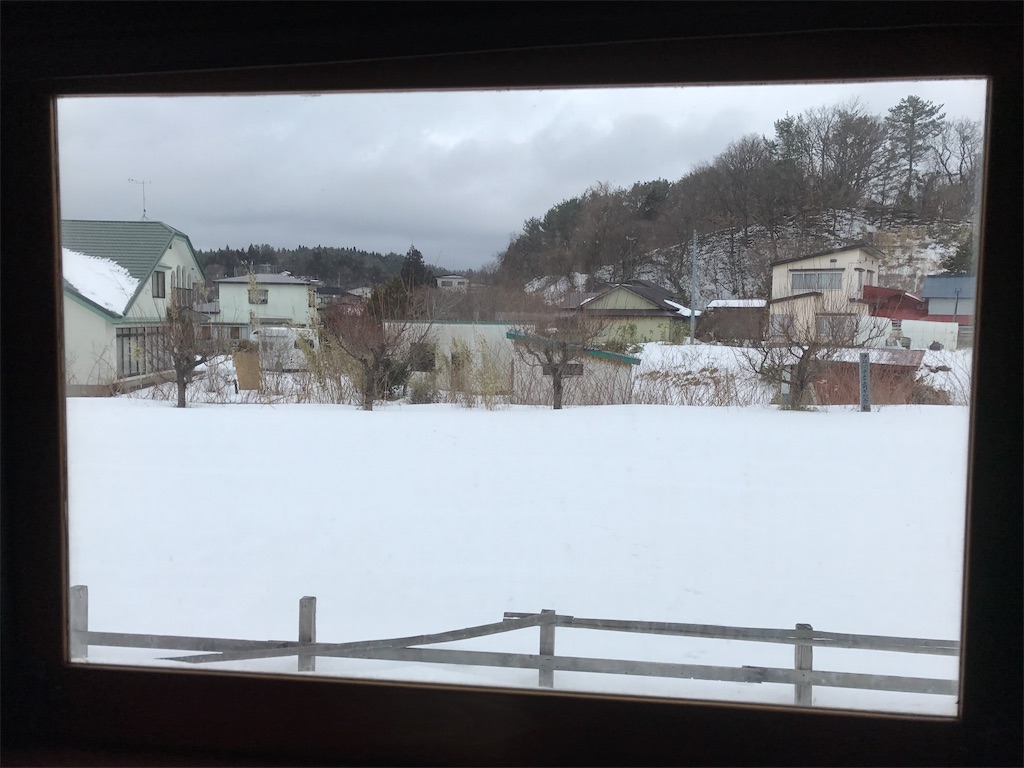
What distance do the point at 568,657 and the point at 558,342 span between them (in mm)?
957

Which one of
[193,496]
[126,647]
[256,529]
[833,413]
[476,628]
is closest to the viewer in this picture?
[126,647]

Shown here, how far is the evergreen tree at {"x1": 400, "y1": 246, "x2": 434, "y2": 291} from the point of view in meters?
1.81

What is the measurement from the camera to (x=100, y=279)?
1319mm

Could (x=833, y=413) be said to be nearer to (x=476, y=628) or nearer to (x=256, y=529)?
(x=476, y=628)

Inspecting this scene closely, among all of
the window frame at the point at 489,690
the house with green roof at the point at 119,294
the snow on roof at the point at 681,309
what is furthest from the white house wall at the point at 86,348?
the snow on roof at the point at 681,309

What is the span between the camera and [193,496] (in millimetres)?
2035

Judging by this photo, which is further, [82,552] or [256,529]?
[256,529]

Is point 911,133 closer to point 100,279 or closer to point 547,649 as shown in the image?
point 547,649

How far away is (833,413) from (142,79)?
5.83 feet

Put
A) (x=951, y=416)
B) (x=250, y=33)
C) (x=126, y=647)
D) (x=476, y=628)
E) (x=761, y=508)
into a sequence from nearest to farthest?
(x=250, y=33)
(x=126, y=647)
(x=951, y=416)
(x=476, y=628)
(x=761, y=508)

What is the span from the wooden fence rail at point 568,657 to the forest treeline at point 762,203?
775 mm

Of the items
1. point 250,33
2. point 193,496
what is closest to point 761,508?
point 193,496

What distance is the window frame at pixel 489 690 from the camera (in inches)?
32.9

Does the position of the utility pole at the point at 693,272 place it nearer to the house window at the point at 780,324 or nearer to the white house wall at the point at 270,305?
the house window at the point at 780,324
